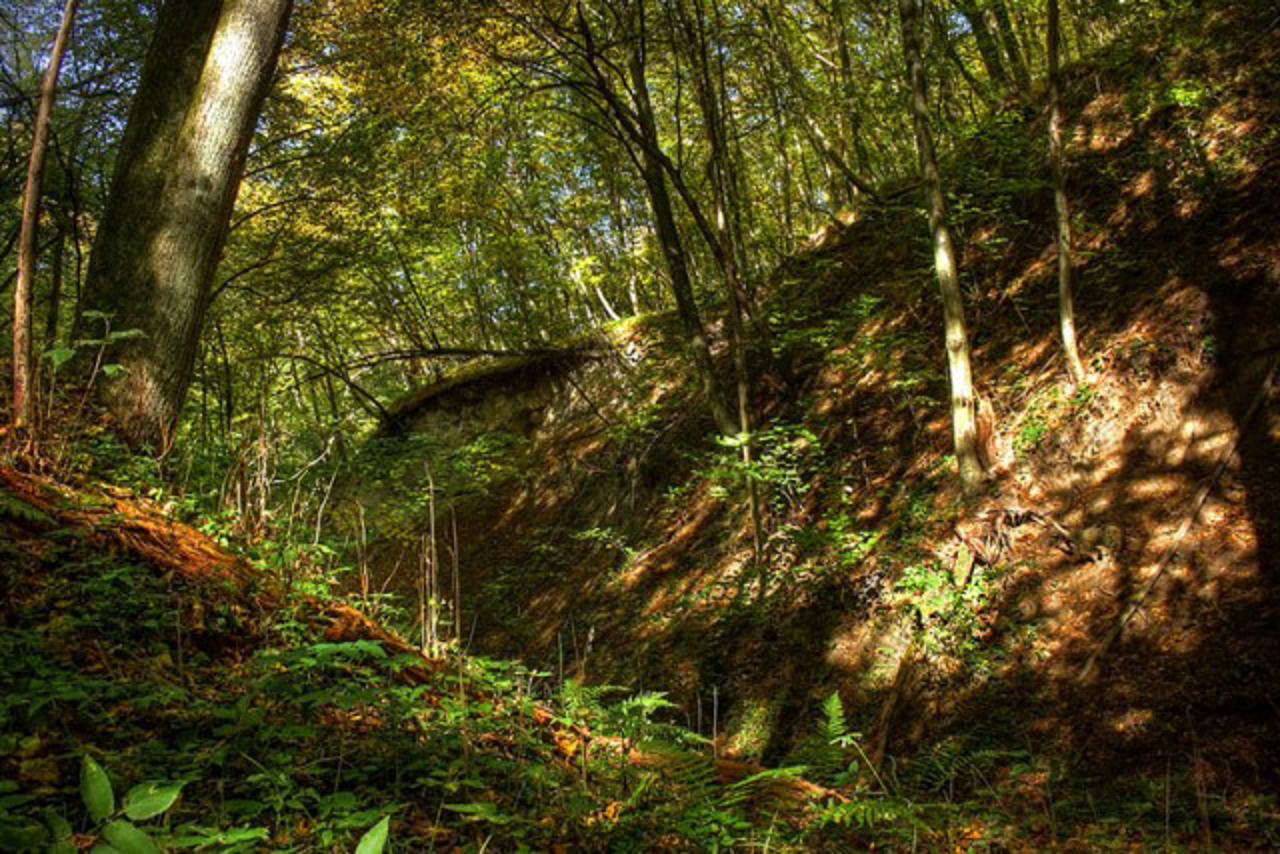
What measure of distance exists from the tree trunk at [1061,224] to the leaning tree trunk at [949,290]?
814 millimetres

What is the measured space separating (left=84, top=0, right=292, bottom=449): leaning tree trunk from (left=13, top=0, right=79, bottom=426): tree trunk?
23.1 inches

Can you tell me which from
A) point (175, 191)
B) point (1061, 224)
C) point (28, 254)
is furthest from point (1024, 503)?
point (28, 254)

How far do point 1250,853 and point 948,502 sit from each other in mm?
2968

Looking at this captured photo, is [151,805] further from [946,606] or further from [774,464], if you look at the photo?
[774,464]

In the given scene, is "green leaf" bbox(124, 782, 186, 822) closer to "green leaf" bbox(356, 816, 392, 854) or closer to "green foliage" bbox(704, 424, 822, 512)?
"green leaf" bbox(356, 816, 392, 854)

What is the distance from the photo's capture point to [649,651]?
6.44 metres

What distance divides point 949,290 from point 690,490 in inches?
166

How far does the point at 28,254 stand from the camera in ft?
10.3

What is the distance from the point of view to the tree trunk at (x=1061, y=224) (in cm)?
508

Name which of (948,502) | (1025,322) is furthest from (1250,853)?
(1025,322)

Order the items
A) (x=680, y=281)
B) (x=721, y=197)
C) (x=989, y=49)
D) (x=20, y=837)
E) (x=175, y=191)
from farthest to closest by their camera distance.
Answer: (x=989, y=49) < (x=680, y=281) < (x=721, y=197) < (x=175, y=191) < (x=20, y=837)

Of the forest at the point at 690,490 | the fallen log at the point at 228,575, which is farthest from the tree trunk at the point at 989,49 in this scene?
the fallen log at the point at 228,575

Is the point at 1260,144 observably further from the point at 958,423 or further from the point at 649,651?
the point at 649,651

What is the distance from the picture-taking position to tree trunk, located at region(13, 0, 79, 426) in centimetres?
300
